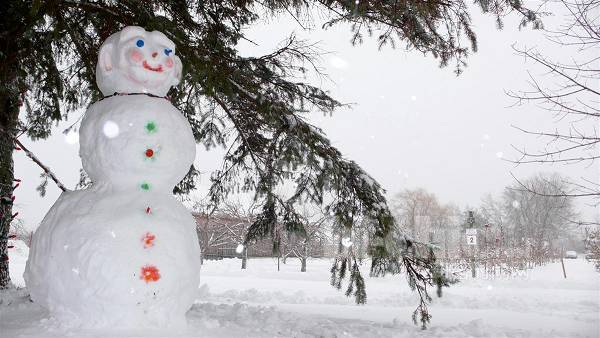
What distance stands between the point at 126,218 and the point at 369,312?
668cm

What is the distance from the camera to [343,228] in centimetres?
551

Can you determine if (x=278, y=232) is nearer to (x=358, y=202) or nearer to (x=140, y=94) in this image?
(x=358, y=202)

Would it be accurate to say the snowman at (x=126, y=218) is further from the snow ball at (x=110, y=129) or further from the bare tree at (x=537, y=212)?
the bare tree at (x=537, y=212)

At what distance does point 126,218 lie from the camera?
10.7 ft

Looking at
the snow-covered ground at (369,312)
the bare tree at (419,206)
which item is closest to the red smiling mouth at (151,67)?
the snow-covered ground at (369,312)

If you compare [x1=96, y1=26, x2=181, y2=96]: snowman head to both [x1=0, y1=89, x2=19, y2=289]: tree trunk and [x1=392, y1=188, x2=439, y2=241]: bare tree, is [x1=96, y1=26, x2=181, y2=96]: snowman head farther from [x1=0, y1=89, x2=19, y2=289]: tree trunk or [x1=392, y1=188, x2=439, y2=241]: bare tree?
[x1=392, y1=188, x2=439, y2=241]: bare tree

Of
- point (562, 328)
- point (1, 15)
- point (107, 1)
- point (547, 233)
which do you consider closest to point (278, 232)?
point (107, 1)

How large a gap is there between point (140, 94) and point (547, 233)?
44.5 metres

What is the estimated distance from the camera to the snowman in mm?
3164

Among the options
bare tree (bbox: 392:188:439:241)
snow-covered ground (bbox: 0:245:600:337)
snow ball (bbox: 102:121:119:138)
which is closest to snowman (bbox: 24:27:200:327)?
snow ball (bbox: 102:121:119:138)

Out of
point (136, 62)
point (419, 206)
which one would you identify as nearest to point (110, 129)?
point (136, 62)

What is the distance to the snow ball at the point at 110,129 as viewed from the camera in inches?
133

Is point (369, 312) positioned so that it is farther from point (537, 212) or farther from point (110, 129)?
point (537, 212)

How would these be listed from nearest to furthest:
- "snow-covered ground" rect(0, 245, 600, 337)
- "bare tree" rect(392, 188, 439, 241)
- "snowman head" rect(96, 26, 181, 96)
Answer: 1. "snowman head" rect(96, 26, 181, 96)
2. "snow-covered ground" rect(0, 245, 600, 337)
3. "bare tree" rect(392, 188, 439, 241)
